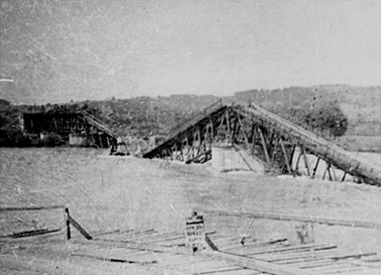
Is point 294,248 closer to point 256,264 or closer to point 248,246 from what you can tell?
point 248,246

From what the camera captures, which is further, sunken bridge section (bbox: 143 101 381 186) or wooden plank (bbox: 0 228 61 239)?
sunken bridge section (bbox: 143 101 381 186)

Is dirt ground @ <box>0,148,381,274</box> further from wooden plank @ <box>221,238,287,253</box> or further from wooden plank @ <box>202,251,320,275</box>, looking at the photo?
wooden plank @ <box>202,251,320,275</box>

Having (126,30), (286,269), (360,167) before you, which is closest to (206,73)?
(126,30)

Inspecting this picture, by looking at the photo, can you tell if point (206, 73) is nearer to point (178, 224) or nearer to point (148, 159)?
point (178, 224)

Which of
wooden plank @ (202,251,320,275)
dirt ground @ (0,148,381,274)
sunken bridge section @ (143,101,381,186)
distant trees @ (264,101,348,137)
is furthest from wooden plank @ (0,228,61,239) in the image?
distant trees @ (264,101,348,137)

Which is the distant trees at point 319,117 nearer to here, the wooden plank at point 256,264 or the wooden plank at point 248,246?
the wooden plank at point 248,246

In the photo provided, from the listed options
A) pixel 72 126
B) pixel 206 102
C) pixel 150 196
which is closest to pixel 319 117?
pixel 206 102
